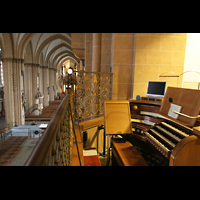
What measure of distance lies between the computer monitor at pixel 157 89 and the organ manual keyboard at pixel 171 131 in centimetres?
27

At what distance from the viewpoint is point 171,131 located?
297 centimetres

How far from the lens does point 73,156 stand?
216 cm

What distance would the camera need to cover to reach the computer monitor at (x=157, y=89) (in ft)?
13.6

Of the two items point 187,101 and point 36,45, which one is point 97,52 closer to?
point 187,101

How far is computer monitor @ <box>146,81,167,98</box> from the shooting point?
4.14 m

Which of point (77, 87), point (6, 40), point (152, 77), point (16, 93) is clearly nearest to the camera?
point (77, 87)

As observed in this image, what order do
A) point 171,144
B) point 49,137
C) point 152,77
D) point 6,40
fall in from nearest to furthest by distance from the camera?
1. point 49,137
2. point 171,144
3. point 152,77
4. point 6,40

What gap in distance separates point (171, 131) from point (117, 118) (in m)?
1.09

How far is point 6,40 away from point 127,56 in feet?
33.3

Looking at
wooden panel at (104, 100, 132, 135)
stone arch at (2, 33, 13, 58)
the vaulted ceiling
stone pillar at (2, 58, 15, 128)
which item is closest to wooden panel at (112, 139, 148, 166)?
wooden panel at (104, 100, 132, 135)

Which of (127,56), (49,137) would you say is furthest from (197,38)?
(49,137)

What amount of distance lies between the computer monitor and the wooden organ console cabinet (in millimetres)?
243

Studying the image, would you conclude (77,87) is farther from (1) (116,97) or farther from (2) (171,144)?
(2) (171,144)

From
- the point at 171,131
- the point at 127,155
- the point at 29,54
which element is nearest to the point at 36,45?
the point at 29,54
